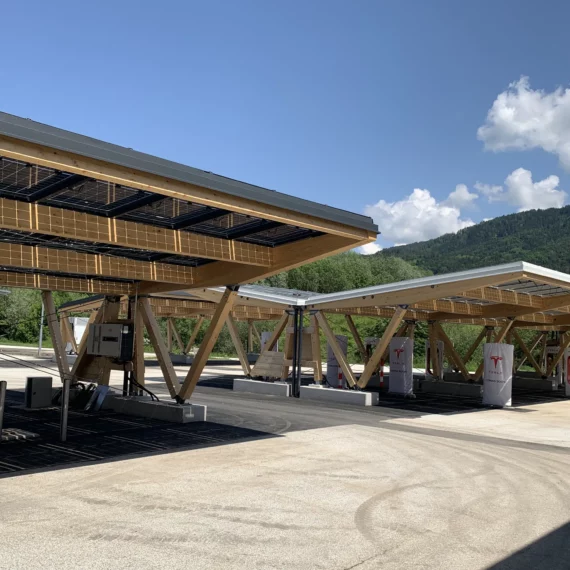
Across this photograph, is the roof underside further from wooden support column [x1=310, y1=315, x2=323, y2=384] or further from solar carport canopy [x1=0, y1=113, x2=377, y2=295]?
solar carport canopy [x1=0, y1=113, x2=377, y2=295]

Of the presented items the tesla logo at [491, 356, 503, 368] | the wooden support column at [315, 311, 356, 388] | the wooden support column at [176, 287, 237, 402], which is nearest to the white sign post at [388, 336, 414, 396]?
the wooden support column at [315, 311, 356, 388]

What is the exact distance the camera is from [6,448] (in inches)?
408

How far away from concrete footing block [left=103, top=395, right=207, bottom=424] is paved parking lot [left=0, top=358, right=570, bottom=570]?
2530 millimetres

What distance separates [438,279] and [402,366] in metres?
7.92

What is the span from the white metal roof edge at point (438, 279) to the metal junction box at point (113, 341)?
810 centimetres

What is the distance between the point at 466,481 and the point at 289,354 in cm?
1539

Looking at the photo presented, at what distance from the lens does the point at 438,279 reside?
17.7 m

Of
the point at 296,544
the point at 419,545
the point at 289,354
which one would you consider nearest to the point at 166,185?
the point at 296,544

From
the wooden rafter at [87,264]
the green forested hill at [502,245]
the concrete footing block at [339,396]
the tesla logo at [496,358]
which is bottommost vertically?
the concrete footing block at [339,396]

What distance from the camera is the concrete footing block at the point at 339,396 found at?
2020 centimetres

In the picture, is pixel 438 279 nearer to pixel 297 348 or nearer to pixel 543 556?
pixel 297 348

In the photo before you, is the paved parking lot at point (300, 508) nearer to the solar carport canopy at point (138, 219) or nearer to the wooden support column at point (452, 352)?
the solar carport canopy at point (138, 219)

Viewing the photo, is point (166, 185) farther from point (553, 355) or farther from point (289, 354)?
point (553, 355)

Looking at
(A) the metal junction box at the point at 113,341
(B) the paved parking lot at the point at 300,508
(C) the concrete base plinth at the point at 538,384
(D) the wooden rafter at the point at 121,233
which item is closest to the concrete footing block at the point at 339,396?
(B) the paved parking lot at the point at 300,508
